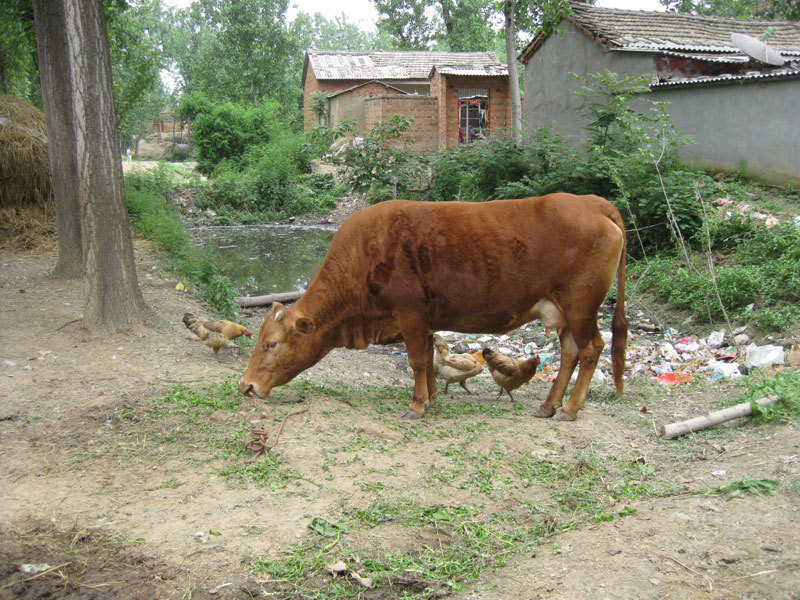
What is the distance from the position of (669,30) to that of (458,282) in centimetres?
1547

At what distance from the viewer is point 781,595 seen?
3037 millimetres

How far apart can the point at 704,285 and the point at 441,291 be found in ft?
18.2

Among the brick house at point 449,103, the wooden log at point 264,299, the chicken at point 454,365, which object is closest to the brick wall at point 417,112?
the brick house at point 449,103

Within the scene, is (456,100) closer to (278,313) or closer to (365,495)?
(278,313)

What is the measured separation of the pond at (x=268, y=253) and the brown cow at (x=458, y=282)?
715 cm

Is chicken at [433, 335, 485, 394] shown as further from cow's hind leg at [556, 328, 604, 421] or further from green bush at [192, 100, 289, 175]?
green bush at [192, 100, 289, 175]

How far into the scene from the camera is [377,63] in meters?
39.7

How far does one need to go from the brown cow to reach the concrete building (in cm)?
941

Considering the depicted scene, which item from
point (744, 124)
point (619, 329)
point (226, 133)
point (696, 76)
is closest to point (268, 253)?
point (744, 124)

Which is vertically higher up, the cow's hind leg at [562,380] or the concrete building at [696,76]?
the concrete building at [696,76]

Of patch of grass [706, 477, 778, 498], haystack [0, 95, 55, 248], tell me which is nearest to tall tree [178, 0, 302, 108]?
haystack [0, 95, 55, 248]

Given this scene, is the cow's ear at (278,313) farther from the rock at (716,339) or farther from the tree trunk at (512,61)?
the tree trunk at (512,61)

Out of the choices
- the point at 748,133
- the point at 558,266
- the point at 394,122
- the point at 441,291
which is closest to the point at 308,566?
the point at 441,291

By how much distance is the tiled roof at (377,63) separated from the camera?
123 feet
